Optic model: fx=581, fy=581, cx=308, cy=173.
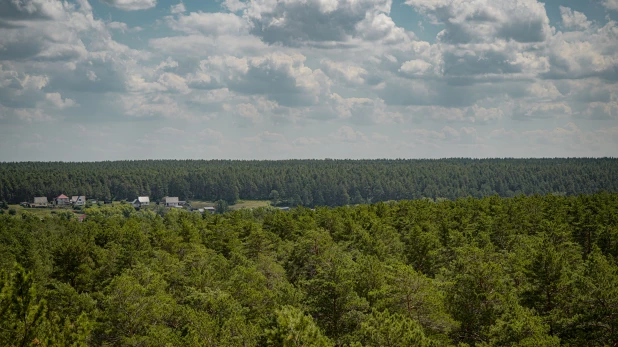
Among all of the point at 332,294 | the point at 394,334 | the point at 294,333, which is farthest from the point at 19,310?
the point at 332,294

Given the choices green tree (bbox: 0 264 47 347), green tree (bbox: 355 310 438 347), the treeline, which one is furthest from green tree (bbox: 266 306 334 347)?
green tree (bbox: 0 264 47 347)

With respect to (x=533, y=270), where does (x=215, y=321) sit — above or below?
below

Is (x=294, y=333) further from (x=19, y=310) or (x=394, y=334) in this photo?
(x=19, y=310)

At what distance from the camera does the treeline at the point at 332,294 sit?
87.7 feet

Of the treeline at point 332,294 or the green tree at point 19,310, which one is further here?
the treeline at point 332,294

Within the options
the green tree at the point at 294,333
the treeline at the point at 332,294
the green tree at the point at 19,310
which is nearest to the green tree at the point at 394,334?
the treeline at the point at 332,294

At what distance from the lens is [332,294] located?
35438 mm

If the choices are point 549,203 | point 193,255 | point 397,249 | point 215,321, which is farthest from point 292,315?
point 549,203

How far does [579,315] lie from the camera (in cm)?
3178

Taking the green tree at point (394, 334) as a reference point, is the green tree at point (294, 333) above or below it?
above

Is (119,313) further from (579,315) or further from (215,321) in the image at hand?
(579,315)

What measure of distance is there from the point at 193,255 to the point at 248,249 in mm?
11536

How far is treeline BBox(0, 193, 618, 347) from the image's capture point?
26.7 m

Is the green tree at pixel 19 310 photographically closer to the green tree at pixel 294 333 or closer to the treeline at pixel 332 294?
the treeline at pixel 332 294
